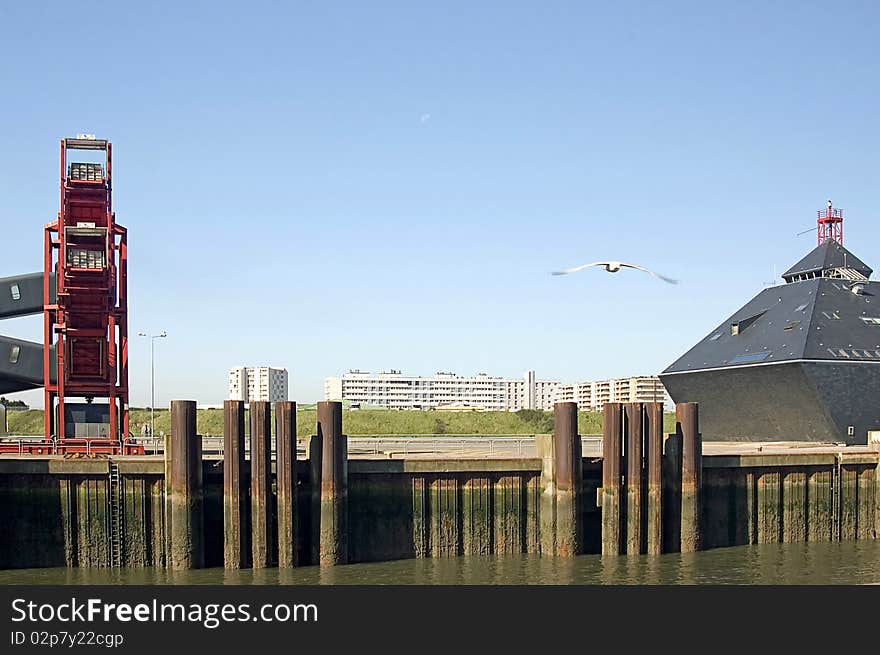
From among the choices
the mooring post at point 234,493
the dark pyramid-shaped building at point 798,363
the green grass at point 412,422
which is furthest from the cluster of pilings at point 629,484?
the green grass at point 412,422

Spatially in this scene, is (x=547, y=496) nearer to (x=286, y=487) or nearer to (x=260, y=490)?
(x=286, y=487)

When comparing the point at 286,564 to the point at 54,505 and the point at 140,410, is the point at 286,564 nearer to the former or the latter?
the point at 54,505

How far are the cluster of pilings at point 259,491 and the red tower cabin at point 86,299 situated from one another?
1508 cm

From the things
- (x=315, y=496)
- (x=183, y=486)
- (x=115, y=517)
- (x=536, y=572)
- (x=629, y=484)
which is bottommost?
(x=536, y=572)

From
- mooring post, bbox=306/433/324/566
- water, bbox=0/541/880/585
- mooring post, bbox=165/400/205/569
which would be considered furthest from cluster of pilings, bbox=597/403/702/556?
mooring post, bbox=165/400/205/569

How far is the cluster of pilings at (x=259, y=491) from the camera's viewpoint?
3388cm

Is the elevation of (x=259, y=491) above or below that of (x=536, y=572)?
above

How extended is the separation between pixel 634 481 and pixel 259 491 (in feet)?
46.3

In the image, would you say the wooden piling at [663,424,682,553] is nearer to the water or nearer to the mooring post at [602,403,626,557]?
the water

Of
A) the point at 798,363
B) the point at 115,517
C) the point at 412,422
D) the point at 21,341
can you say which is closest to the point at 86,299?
the point at 21,341

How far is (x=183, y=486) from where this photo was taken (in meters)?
33.8

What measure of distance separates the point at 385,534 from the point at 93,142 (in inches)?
1046

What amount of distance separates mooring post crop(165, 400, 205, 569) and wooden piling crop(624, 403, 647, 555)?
1611 cm
